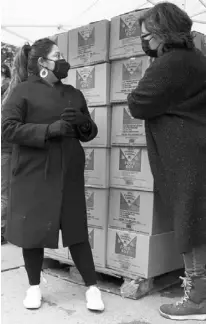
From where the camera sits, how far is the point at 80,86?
2678 millimetres

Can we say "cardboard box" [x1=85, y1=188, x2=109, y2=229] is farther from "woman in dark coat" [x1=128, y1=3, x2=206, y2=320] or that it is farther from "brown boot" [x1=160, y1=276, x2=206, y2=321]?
"brown boot" [x1=160, y1=276, x2=206, y2=321]

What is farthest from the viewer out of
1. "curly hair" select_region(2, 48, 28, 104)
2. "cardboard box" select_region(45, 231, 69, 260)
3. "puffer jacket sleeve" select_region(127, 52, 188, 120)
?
"cardboard box" select_region(45, 231, 69, 260)

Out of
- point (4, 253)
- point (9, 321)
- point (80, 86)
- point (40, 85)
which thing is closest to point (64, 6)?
point (80, 86)

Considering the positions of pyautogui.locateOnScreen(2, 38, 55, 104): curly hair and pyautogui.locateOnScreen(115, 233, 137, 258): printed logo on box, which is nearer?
pyautogui.locateOnScreen(2, 38, 55, 104): curly hair

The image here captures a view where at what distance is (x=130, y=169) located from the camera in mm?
2420

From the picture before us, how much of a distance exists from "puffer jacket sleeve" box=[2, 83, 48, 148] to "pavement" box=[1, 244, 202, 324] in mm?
920

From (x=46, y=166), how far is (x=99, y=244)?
2.47ft

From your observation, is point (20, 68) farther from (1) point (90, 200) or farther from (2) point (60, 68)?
(1) point (90, 200)

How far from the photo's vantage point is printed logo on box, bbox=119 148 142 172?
2379 millimetres

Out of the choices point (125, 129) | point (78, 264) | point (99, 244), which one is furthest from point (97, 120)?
point (78, 264)

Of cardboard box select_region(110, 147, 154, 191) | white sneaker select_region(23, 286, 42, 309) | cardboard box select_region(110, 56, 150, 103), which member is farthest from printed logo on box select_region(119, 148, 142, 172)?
white sneaker select_region(23, 286, 42, 309)

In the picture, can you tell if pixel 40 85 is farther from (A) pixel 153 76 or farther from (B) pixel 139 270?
(B) pixel 139 270

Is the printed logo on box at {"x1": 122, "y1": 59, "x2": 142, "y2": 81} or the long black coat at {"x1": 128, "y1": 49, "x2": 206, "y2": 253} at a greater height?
the printed logo on box at {"x1": 122, "y1": 59, "x2": 142, "y2": 81}

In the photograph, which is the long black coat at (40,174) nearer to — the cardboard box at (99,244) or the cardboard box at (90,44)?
the cardboard box at (99,244)
